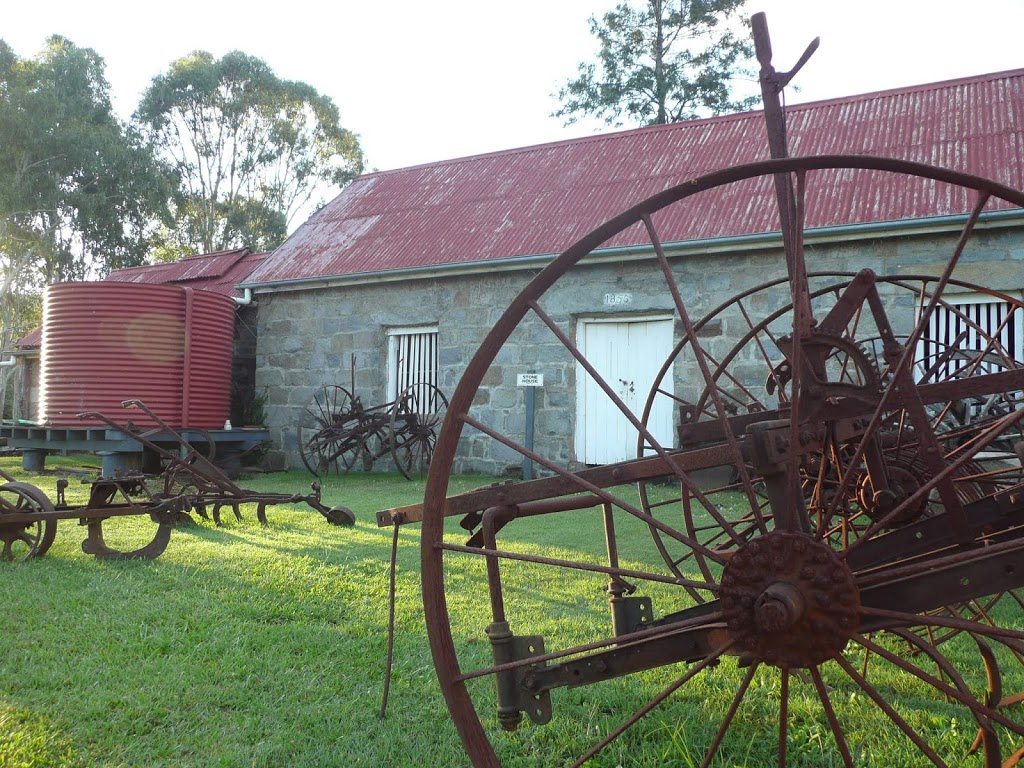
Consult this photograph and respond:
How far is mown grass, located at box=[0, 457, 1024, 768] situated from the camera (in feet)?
7.64

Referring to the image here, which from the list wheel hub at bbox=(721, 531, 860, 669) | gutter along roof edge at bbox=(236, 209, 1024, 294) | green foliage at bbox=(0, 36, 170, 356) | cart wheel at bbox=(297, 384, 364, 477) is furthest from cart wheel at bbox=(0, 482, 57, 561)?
green foliage at bbox=(0, 36, 170, 356)

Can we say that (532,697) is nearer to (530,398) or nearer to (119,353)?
(530,398)

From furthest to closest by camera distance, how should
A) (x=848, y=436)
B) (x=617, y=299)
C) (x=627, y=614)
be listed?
(x=617, y=299), (x=627, y=614), (x=848, y=436)

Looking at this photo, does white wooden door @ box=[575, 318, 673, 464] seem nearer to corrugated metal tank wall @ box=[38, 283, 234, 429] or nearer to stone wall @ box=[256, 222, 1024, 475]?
stone wall @ box=[256, 222, 1024, 475]

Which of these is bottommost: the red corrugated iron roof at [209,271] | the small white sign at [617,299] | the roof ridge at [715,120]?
the small white sign at [617,299]

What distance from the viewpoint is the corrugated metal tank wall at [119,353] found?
33.3 feet

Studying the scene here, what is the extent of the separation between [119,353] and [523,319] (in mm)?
5098

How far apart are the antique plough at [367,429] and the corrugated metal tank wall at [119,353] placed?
5.12ft

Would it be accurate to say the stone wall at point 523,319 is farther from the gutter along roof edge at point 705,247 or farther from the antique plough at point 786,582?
the antique plough at point 786,582

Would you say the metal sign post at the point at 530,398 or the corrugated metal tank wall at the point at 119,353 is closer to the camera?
the metal sign post at the point at 530,398

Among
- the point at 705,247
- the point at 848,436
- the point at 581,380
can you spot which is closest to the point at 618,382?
the point at 581,380

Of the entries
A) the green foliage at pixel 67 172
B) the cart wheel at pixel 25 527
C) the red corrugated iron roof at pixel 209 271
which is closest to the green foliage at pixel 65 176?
the green foliage at pixel 67 172

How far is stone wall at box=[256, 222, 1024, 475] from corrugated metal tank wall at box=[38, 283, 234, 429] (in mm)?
1320

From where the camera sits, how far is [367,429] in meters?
10.1
